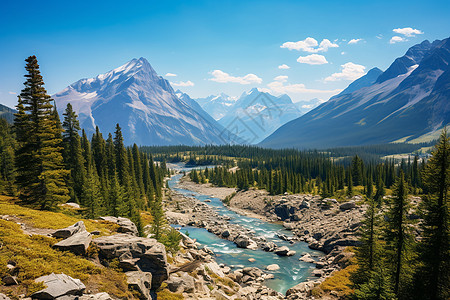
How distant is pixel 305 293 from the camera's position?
37.4m

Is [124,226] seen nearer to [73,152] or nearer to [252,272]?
[252,272]

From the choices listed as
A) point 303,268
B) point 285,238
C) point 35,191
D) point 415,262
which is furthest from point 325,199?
point 35,191

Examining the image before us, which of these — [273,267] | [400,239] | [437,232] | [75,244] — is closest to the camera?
[75,244]

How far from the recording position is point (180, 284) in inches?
1033

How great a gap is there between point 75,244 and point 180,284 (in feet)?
37.8

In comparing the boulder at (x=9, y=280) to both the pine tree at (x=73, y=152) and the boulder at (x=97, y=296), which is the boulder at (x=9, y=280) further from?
the pine tree at (x=73, y=152)

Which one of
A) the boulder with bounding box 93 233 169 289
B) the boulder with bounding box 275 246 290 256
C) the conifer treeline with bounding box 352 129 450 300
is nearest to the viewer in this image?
the boulder with bounding box 93 233 169 289

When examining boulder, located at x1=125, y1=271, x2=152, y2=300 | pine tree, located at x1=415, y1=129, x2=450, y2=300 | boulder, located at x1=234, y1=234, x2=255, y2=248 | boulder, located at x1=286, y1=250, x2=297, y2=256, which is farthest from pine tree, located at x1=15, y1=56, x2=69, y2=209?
boulder, located at x1=286, y1=250, x2=297, y2=256

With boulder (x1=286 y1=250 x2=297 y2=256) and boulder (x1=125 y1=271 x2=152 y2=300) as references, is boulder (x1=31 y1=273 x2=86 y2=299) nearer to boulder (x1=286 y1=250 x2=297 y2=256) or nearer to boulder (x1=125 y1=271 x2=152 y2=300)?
boulder (x1=125 y1=271 x2=152 y2=300)

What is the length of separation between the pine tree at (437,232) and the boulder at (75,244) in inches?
1264

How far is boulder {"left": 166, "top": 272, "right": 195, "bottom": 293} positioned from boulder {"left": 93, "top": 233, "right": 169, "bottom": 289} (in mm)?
1848

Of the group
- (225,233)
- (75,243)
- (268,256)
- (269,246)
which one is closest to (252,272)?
(268,256)

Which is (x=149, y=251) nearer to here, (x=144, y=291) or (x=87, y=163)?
(x=144, y=291)

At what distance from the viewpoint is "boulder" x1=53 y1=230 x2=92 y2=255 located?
66.7ft
